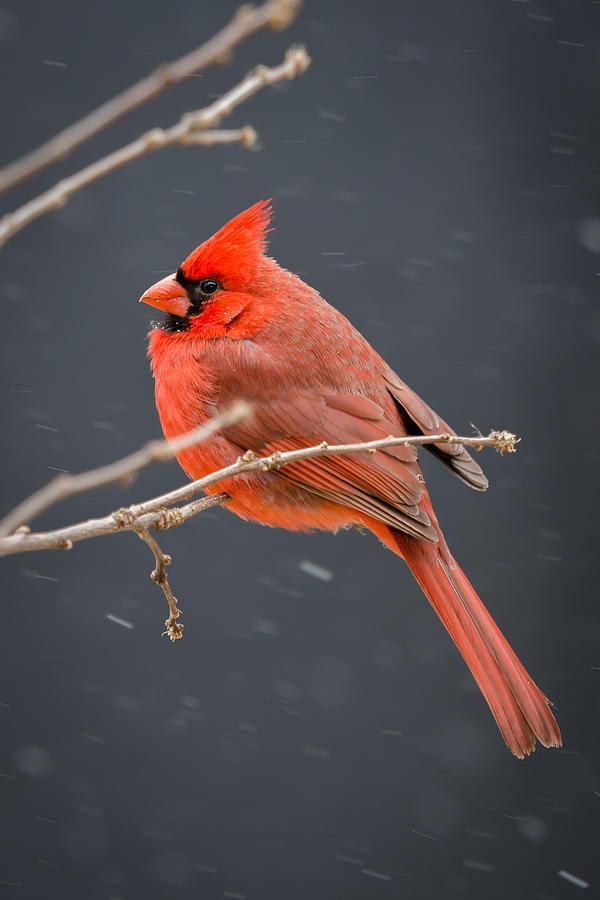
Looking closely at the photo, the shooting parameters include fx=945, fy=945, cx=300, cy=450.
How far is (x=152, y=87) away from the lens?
0.34 meters

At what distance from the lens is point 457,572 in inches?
50.4

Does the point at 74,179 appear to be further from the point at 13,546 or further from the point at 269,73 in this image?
the point at 13,546

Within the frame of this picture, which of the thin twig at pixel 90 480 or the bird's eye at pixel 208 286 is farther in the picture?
the bird's eye at pixel 208 286

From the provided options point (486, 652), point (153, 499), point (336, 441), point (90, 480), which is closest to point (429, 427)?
point (336, 441)

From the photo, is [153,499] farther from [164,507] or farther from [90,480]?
[90,480]

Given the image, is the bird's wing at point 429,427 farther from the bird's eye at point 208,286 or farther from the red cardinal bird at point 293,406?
the bird's eye at point 208,286

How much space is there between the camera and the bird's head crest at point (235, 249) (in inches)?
45.0

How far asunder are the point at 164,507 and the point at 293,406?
517 millimetres

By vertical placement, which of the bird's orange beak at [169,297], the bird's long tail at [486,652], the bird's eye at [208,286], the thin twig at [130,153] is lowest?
the bird's long tail at [486,652]

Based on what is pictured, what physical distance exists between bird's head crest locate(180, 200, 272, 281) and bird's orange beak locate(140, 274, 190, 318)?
0.08ft

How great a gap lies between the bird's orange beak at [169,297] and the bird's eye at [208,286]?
24mm

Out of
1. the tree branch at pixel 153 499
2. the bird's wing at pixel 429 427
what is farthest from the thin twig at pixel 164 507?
the bird's wing at pixel 429 427

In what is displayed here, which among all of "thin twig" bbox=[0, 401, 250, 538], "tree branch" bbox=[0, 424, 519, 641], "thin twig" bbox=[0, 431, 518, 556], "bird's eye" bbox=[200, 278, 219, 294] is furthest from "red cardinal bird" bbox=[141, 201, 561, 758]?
"thin twig" bbox=[0, 401, 250, 538]

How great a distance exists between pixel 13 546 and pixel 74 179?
0.24m
